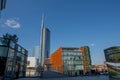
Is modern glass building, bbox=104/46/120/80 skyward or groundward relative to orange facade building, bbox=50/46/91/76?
groundward

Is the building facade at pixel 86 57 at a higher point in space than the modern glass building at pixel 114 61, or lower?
higher

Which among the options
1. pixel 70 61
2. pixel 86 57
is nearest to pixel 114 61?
pixel 70 61

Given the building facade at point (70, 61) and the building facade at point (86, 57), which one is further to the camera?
the building facade at point (86, 57)

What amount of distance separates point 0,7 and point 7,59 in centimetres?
1476

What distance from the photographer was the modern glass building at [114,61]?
440 inches

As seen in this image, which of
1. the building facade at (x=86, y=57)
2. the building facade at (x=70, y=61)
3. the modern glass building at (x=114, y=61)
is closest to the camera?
the modern glass building at (x=114, y=61)

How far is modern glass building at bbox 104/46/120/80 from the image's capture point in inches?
440

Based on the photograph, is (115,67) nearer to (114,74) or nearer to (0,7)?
(114,74)

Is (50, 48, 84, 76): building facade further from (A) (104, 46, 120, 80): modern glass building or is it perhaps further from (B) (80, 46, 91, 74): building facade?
(A) (104, 46, 120, 80): modern glass building

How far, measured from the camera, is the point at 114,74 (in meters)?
11.4

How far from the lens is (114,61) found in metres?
11.4

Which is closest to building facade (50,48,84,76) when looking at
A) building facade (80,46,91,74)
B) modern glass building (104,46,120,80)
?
building facade (80,46,91,74)

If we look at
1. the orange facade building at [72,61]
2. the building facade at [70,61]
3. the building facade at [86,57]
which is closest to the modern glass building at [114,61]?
the orange facade building at [72,61]

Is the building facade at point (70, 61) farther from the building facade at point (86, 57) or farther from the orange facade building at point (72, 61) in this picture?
the building facade at point (86, 57)
